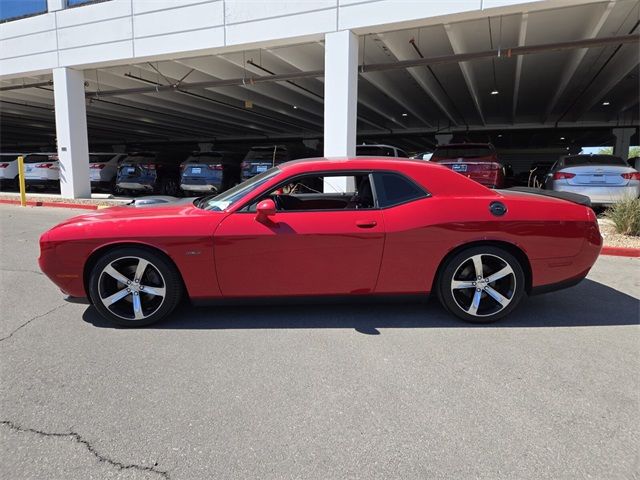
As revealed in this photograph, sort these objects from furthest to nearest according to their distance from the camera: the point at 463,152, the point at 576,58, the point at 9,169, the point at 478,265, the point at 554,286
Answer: the point at 9,169, the point at 576,58, the point at 463,152, the point at 554,286, the point at 478,265

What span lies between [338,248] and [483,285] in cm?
136

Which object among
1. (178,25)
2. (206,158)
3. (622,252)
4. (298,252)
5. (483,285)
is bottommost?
(622,252)

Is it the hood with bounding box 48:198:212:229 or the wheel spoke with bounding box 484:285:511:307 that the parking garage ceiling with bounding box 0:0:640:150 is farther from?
the hood with bounding box 48:198:212:229

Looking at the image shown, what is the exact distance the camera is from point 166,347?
3422mm

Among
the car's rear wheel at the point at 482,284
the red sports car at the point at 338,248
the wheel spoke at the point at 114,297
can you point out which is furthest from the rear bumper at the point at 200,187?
the car's rear wheel at the point at 482,284

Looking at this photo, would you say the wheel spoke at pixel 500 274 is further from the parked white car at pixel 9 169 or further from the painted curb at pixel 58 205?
the parked white car at pixel 9 169

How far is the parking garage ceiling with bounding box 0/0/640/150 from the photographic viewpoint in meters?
11.5

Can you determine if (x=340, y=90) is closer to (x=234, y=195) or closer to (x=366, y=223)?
(x=234, y=195)

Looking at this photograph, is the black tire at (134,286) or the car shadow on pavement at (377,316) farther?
the car shadow on pavement at (377,316)

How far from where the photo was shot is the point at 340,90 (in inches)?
402

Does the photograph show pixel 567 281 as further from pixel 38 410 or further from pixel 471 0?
pixel 471 0

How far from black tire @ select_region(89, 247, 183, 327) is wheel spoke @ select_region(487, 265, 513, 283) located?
2.76 metres

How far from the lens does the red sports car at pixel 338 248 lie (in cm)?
367

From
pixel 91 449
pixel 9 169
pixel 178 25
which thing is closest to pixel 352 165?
pixel 91 449
